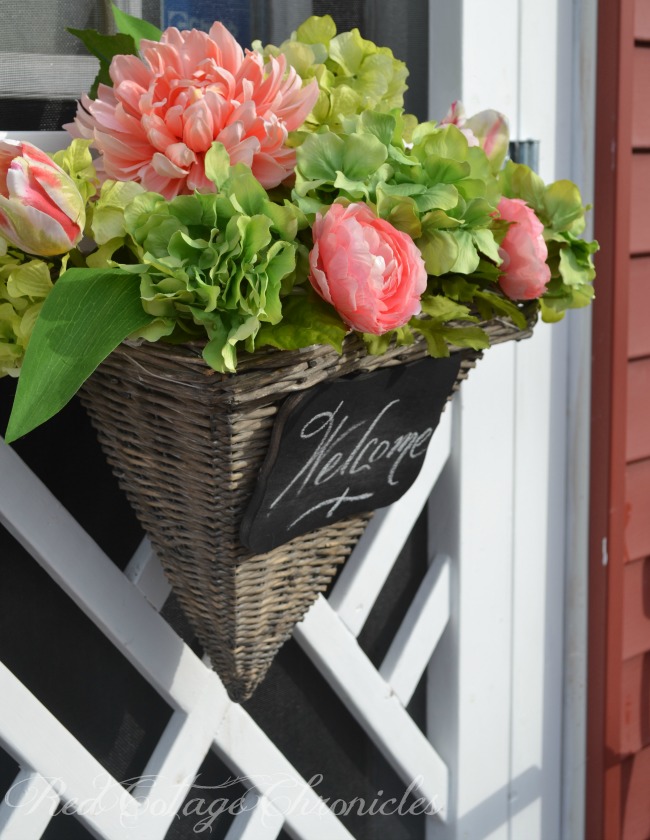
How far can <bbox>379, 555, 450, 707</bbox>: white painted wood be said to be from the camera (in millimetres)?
1094

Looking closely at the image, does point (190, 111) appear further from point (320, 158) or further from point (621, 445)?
point (621, 445)

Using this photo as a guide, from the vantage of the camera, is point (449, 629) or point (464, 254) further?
point (449, 629)

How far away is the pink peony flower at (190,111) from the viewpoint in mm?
570

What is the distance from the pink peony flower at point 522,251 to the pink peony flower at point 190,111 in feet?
0.60

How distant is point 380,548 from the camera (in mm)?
1040

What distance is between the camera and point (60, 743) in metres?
0.82

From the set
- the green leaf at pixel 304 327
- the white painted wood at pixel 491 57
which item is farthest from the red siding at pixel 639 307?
the green leaf at pixel 304 327

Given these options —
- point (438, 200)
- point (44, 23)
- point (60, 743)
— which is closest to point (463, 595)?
point (60, 743)

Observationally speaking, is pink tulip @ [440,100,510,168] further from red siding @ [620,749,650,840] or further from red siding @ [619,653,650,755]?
red siding @ [620,749,650,840]

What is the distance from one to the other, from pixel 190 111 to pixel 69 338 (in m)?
0.16

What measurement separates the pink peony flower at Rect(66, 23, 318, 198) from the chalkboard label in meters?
0.16

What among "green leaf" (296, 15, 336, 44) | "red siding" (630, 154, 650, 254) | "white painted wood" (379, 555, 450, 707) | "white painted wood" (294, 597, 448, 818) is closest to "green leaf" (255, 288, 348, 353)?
"green leaf" (296, 15, 336, 44)

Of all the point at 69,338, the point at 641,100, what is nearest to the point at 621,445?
the point at 641,100

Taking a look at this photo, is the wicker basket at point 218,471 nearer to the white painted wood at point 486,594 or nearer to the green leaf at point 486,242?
the green leaf at point 486,242
